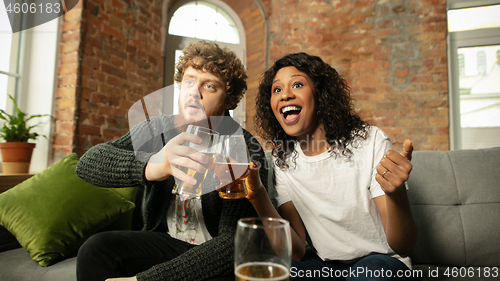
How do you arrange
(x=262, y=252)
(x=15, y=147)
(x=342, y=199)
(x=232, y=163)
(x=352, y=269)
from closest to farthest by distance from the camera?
1. (x=262, y=252)
2. (x=232, y=163)
3. (x=352, y=269)
4. (x=342, y=199)
5. (x=15, y=147)

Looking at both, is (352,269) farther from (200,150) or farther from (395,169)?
(200,150)

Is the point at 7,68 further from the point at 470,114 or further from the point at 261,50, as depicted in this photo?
the point at 470,114

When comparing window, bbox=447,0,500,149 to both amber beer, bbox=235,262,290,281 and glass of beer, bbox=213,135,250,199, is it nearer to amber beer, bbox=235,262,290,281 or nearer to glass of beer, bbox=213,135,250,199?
glass of beer, bbox=213,135,250,199

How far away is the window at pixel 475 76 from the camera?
9.20 feet

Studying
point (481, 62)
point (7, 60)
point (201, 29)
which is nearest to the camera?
point (7, 60)

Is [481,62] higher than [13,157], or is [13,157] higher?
[481,62]

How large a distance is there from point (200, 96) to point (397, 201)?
77 cm

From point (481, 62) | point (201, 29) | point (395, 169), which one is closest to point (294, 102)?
point (395, 169)

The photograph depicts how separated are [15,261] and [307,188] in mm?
1284

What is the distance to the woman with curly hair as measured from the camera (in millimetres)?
884

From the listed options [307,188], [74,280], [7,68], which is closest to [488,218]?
[307,188]

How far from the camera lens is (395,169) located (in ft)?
2.41

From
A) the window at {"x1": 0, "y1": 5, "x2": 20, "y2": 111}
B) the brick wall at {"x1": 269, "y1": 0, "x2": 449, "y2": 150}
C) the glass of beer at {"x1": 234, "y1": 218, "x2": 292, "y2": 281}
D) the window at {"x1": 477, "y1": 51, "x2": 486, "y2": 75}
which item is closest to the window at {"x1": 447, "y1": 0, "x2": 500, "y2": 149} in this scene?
the window at {"x1": 477, "y1": 51, "x2": 486, "y2": 75}

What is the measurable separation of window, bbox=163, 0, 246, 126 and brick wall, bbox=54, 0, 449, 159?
12 cm
